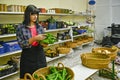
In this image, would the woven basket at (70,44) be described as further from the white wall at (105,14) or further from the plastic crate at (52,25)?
the white wall at (105,14)

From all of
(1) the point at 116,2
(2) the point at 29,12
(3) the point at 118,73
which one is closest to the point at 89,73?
(2) the point at 29,12

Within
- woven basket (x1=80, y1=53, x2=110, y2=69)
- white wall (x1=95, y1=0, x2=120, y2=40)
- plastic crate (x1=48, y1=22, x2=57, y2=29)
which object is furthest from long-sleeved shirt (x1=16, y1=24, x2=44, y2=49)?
white wall (x1=95, y1=0, x2=120, y2=40)

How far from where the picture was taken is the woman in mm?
2002

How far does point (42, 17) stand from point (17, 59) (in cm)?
179

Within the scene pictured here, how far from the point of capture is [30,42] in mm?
1938

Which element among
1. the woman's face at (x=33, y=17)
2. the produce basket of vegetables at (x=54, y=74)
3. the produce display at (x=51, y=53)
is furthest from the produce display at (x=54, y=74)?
the produce display at (x=51, y=53)

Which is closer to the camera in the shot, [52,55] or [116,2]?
[52,55]

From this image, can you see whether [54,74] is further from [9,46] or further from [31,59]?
[9,46]

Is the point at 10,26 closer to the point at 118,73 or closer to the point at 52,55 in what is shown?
the point at 52,55

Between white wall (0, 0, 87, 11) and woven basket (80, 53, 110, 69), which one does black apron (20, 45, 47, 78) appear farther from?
white wall (0, 0, 87, 11)

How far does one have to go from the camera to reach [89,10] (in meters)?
7.05

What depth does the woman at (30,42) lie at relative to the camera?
6.57ft

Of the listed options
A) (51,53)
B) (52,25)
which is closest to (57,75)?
(51,53)

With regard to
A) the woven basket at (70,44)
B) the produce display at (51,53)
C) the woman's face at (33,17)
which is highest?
the woman's face at (33,17)
